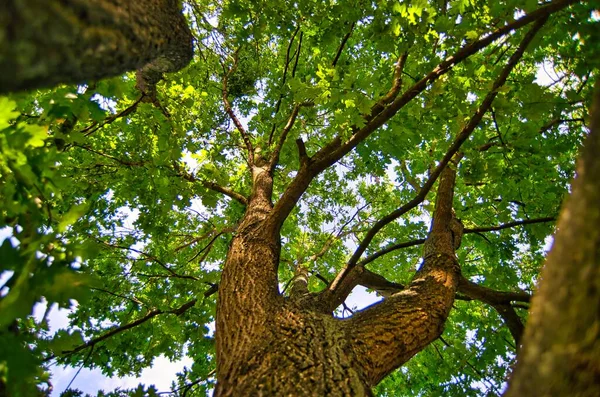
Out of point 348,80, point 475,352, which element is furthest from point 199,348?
point 348,80

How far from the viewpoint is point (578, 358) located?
0.74m

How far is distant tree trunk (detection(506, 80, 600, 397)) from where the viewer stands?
691mm

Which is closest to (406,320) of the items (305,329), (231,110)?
(305,329)

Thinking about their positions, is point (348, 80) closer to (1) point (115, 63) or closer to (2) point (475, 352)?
(1) point (115, 63)

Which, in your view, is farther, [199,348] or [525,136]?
[199,348]

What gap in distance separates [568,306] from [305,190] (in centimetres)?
388

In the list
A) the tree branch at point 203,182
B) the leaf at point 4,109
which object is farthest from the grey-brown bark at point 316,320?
the leaf at point 4,109

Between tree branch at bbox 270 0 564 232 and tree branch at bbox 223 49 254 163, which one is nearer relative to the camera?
tree branch at bbox 270 0 564 232

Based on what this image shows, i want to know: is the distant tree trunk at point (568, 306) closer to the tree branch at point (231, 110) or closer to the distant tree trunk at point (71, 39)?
the distant tree trunk at point (71, 39)

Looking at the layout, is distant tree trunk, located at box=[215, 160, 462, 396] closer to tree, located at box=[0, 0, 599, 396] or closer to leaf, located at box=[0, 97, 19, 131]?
tree, located at box=[0, 0, 599, 396]

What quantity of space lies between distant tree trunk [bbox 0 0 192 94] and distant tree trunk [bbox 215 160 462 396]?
5.62ft

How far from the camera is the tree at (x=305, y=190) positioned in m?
1.78

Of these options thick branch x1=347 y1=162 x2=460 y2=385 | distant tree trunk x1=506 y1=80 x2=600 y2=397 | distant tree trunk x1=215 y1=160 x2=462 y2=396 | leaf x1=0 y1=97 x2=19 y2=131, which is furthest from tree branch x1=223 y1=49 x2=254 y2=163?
distant tree trunk x1=506 y1=80 x2=600 y2=397

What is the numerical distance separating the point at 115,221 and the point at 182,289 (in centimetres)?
246
